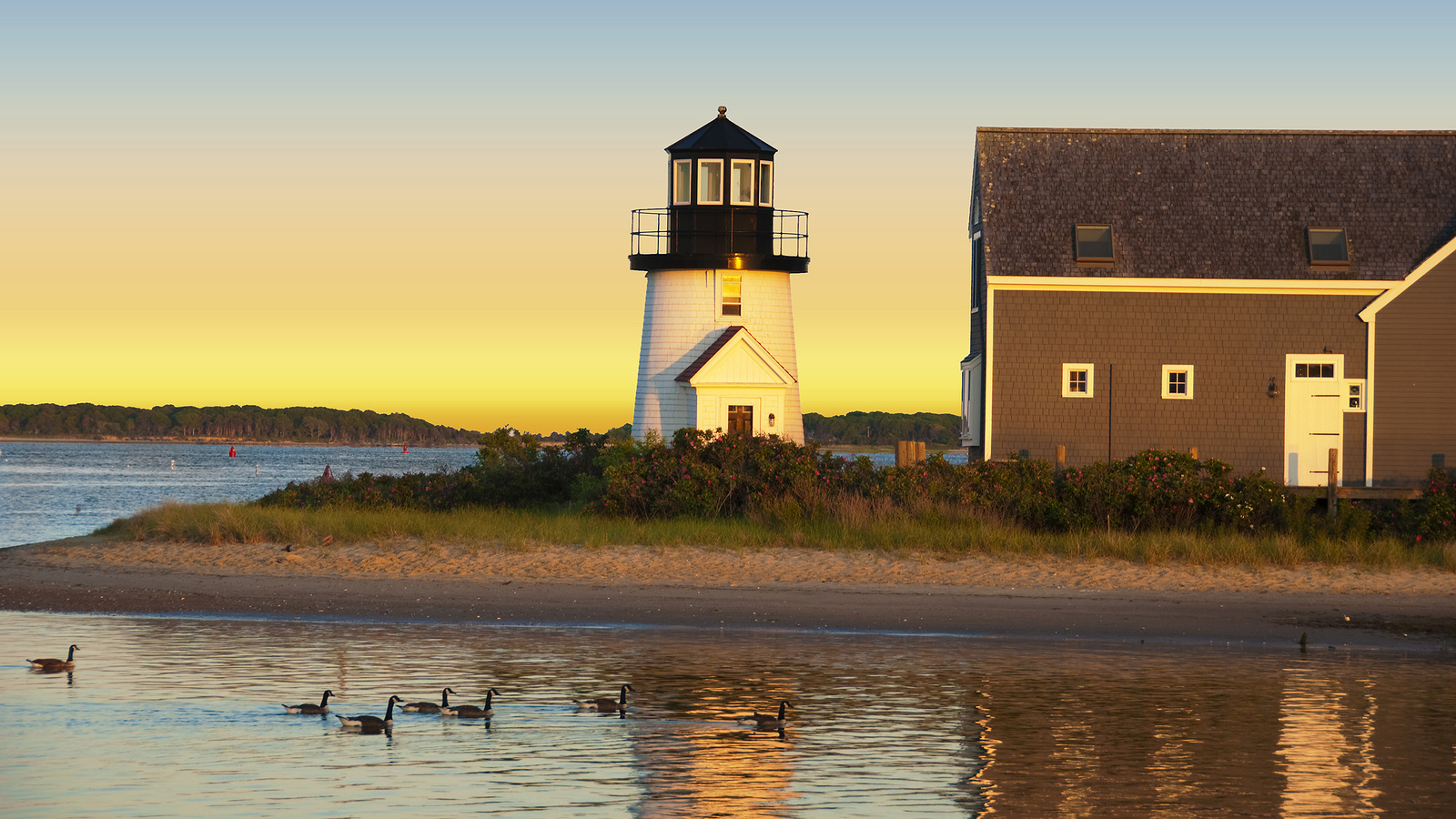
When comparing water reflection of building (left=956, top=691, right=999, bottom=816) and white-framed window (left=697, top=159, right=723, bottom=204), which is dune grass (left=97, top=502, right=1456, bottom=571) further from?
water reflection of building (left=956, top=691, right=999, bottom=816)

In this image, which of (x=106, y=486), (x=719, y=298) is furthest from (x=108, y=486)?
(x=719, y=298)

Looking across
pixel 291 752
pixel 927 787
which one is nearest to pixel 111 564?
pixel 291 752

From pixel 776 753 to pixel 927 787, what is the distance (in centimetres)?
173

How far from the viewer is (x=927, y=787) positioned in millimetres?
13031

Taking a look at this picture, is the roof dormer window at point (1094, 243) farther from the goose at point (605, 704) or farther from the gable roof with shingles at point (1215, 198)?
the goose at point (605, 704)

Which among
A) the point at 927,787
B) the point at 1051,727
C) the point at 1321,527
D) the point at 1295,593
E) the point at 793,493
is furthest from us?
the point at 793,493

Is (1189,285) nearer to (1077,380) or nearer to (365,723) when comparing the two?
(1077,380)

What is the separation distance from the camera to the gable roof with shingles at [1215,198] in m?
33.5

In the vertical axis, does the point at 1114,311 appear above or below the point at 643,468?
above

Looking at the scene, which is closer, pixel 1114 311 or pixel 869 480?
pixel 869 480

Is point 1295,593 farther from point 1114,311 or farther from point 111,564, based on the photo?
point 111,564

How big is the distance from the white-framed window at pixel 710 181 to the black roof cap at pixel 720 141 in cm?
36

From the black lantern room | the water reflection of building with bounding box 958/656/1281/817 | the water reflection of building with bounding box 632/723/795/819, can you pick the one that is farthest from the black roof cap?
the water reflection of building with bounding box 632/723/795/819

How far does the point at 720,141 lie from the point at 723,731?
2279cm
